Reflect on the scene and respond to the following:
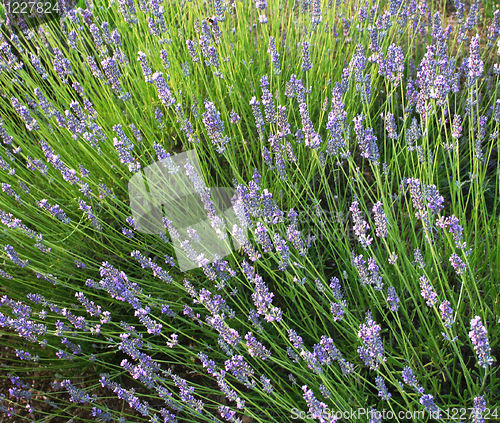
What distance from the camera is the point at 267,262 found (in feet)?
6.51

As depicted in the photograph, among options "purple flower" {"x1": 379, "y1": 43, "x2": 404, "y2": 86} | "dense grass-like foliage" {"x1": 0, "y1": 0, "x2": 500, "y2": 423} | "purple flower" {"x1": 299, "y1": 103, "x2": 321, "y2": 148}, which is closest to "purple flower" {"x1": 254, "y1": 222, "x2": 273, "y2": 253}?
"dense grass-like foliage" {"x1": 0, "y1": 0, "x2": 500, "y2": 423}

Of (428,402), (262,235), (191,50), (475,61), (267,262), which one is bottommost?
(428,402)

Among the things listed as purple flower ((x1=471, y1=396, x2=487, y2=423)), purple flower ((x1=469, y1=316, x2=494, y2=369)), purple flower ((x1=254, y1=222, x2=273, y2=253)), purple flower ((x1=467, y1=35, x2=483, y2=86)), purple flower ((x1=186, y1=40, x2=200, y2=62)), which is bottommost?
purple flower ((x1=471, y1=396, x2=487, y2=423))

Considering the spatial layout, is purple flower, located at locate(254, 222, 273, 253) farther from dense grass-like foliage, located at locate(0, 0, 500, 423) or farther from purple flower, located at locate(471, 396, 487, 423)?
purple flower, located at locate(471, 396, 487, 423)

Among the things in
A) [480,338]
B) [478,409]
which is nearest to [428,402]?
[478,409]

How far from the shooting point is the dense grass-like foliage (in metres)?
1.42

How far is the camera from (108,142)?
7.87 ft

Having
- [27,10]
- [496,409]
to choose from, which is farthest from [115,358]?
[27,10]

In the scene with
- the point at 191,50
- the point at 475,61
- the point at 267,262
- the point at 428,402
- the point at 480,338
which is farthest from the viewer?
the point at 191,50

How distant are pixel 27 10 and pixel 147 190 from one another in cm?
302

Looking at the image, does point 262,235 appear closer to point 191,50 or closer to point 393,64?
point 393,64

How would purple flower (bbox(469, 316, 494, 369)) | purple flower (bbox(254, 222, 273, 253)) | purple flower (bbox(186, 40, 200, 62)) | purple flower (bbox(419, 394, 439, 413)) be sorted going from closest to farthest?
purple flower (bbox(469, 316, 494, 369)) < purple flower (bbox(419, 394, 439, 413)) < purple flower (bbox(254, 222, 273, 253)) < purple flower (bbox(186, 40, 200, 62))

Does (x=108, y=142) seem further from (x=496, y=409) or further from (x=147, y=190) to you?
(x=496, y=409)

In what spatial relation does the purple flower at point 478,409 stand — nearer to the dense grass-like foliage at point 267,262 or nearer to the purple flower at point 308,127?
the dense grass-like foliage at point 267,262
